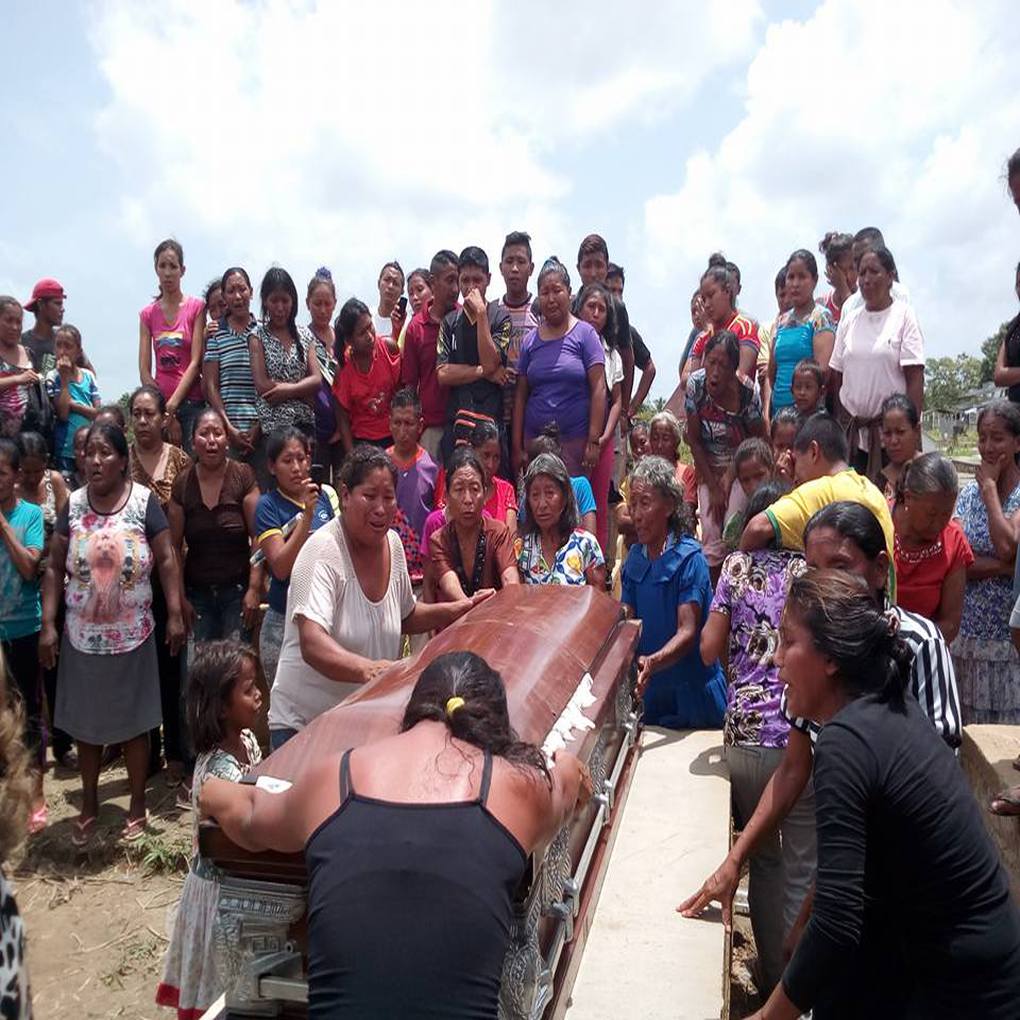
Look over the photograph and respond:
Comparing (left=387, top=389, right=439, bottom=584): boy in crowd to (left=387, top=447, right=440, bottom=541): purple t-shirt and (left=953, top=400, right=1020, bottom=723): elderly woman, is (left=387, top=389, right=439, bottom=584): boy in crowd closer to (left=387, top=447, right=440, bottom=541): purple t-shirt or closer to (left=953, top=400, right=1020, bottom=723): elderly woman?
(left=387, top=447, right=440, bottom=541): purple t-shirt

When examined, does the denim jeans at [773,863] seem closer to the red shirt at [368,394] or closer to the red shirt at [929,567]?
the red shirt at [929,567]

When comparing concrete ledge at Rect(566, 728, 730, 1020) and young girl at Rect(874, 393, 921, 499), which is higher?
young girl at Rect(874, 393, 921, 499)

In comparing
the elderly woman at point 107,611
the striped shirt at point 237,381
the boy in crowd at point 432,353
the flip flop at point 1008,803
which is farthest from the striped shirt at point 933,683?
the striped shirt at point 237,381

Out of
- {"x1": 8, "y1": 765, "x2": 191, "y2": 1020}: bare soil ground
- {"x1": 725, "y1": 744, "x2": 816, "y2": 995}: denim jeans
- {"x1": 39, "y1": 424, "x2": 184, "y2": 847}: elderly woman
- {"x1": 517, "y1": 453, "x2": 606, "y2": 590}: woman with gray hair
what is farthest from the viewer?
{"x1": 39, "y1": 424, "x2": 184, "y2": 847}: elderly woman

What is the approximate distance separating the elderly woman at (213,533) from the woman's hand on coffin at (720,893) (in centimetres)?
269

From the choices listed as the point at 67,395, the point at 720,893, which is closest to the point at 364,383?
the point at 67,395

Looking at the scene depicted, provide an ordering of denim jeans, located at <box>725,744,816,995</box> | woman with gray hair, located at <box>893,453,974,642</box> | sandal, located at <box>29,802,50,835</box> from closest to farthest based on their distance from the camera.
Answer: denim jeans, located at <box>725,744,816,995</box>
woman with gray hair, located at <box>893,453,974,642</box>
sandal, located at <box>29,802,50,835</box>

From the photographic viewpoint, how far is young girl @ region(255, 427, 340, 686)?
4.18 metres

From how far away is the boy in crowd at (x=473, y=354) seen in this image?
19.1 ft

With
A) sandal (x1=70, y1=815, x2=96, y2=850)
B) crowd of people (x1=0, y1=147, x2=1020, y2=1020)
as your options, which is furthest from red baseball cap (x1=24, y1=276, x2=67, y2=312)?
sandal (x1=70, y1=815, x2=96, y2=850)

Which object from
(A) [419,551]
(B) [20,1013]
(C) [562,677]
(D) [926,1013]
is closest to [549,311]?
(A) [419,551]

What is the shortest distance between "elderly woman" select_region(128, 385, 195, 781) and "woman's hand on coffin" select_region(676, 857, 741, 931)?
10.5 ft

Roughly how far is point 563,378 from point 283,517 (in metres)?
2.04

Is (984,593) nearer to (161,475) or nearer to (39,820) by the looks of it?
(161,475)
